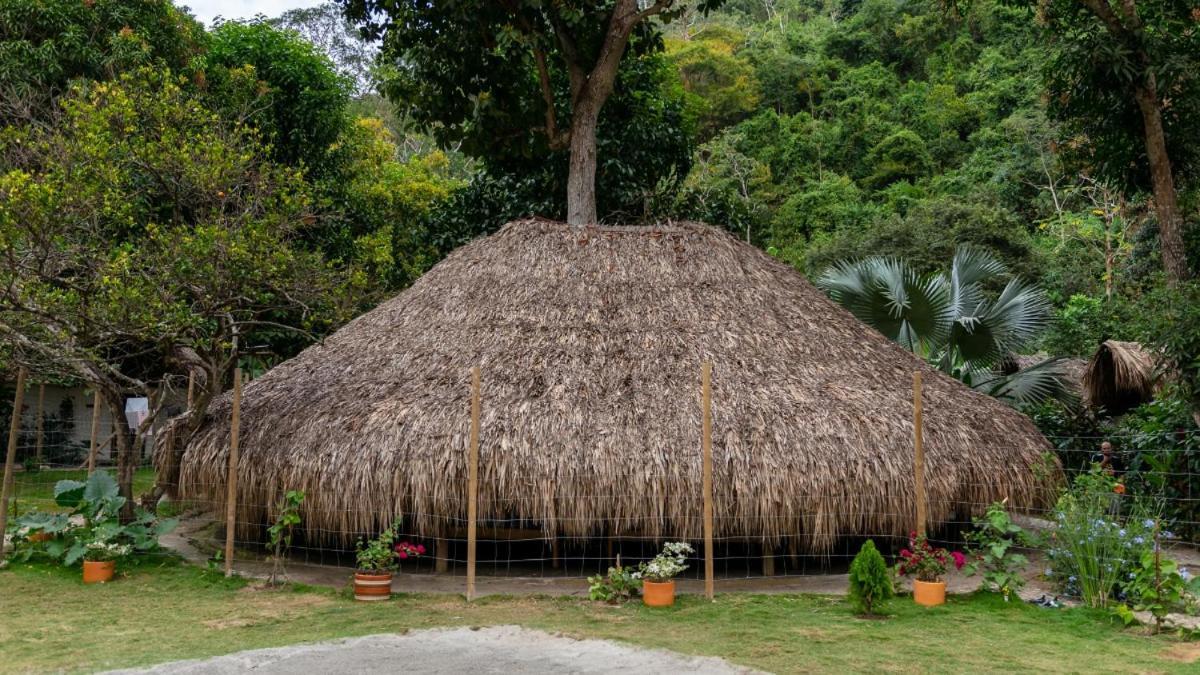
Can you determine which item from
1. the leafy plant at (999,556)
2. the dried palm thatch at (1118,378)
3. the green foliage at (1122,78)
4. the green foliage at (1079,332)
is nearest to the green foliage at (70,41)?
the green foliage at (1122,78)

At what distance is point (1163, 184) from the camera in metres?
11.1

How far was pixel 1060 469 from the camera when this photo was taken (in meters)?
9.24

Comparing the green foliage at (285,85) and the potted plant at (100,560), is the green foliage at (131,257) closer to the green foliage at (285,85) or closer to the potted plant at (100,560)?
the potted plant at (100,560)

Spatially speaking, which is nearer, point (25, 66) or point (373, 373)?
point (373, 373)

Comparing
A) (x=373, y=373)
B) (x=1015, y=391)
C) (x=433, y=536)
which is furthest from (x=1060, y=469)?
(x=373, y=373)

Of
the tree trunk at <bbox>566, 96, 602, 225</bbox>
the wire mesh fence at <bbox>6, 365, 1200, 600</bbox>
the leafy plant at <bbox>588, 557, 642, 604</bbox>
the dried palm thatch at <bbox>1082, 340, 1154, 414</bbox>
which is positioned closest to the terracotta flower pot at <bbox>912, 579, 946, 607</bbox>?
the wire mesh fence at <bbox>6, 365, 1200, 600</bbox>

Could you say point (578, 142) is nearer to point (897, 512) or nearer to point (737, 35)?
point (897, 512)

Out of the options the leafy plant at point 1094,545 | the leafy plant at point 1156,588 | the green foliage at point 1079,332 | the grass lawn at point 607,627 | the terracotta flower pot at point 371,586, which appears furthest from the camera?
the green foliage at point 1079,332

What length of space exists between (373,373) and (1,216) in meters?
3.33

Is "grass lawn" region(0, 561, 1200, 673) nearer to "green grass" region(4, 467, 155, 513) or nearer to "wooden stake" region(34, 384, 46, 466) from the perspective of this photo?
"green grass" region(4, 467, 155, 513)

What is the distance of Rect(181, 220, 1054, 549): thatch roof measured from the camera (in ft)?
26.5

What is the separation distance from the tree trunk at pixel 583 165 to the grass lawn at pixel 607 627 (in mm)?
6694

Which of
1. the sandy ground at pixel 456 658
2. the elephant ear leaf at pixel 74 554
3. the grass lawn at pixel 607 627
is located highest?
the elephant ear leaf at pixel 74 554

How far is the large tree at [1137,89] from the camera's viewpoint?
35.6 ft
